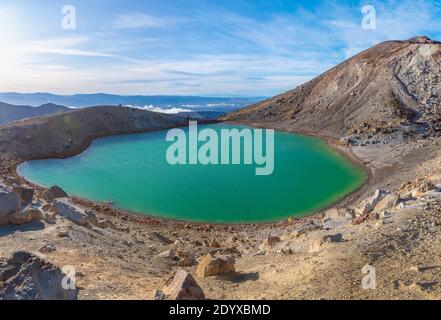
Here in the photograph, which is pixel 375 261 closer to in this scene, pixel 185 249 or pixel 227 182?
pixel 185 249

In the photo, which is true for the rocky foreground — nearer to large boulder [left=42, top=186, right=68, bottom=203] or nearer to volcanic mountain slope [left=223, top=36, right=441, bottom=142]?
large boulder [left=42, top=186, right=68, bottom=203]

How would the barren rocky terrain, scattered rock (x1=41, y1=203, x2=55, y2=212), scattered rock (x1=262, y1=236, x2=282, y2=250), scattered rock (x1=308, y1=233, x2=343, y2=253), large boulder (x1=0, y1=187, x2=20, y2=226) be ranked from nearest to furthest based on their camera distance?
1. the barren rocky terrain
2. scattered rock (x1=308, y1=233, x2=343, y2=253)
3. large boulder (x1=0, y1=187, x2=20, y2=226)
4. scattered rock (x1=262, y1=236, x2=282, y2=250)
5. scattered rock (x1=41, y1=203, x2=55, y2=212)

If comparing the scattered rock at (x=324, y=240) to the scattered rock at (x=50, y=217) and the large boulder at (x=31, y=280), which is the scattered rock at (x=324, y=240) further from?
the scattered rock at (x=50, y=217)

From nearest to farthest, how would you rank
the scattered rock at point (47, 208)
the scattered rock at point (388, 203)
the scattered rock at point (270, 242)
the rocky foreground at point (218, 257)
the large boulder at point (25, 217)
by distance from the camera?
1. the rocky foreground at point (218, 257)
2. the large boulder at point (25, 217)
3. the scattered rock at point (388, 203)
4. the scattered rock at point (270, 242)
5. the scattered rock at point (47, 208)

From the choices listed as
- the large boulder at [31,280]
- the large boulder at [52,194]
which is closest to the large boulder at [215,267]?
the large boulder at [31,280]

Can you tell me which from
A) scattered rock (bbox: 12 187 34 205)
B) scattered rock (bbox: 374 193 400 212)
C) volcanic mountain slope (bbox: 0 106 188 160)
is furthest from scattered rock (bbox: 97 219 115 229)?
volcanic mountain slope (bbox: 0 106 188 160)

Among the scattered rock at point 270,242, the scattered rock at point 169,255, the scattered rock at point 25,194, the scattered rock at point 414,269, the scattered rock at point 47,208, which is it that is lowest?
the scattered rock at point 169,255

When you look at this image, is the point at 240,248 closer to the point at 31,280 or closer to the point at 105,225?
the point at 105,225
